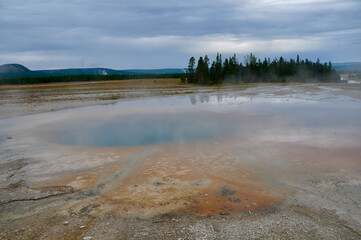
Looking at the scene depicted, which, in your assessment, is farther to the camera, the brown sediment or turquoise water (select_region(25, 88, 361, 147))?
turquoise water (select_region(25, 88, 361, 147))

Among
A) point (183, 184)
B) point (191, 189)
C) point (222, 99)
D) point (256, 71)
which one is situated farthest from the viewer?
point (256, 71)

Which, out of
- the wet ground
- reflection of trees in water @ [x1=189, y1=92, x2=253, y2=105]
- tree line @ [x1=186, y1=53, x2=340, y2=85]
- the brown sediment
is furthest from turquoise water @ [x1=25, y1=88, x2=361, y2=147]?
tree line @ [x1=186, y1=53, x2=340, y2=85]

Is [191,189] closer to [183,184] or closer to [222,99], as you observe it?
[183,184]

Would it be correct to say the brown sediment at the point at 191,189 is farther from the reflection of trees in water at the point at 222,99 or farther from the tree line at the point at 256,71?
the tree line at the point at 256,71

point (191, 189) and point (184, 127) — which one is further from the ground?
point (184, 127)

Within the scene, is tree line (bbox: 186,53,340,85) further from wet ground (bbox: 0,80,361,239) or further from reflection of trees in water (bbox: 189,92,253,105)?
wet ground (bbox: 0,80,361,239)

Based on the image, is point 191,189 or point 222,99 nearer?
point 191,189

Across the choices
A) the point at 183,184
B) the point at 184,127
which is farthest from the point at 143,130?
the point at 183,184

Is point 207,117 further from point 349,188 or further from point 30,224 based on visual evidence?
point 30,224

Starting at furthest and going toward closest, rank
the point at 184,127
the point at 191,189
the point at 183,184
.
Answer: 1. the point at 184,127
2. the point at 183,184
3. the point at 191,189

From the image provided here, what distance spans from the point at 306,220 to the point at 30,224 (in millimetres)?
5669

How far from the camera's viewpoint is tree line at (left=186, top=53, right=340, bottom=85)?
251ft

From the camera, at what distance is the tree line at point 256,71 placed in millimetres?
76500

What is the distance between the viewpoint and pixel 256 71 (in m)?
89.8
